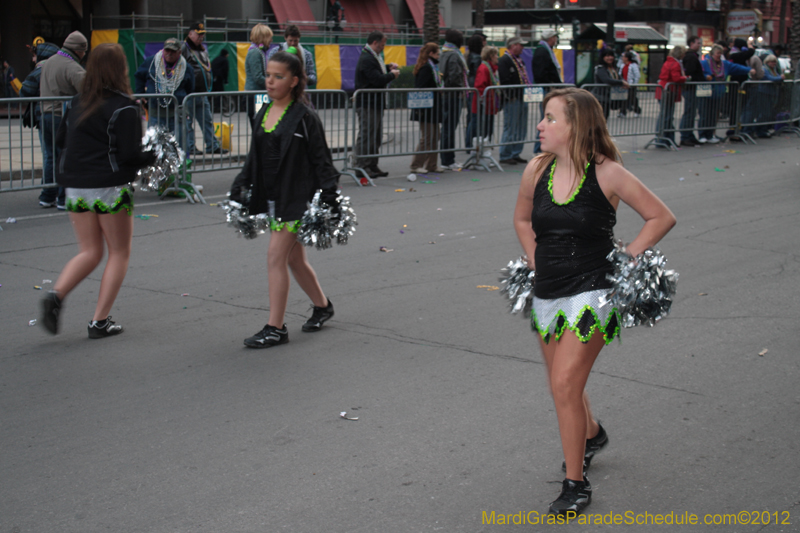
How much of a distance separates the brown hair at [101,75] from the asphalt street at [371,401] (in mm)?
1555

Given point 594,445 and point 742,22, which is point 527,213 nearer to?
point 594,445

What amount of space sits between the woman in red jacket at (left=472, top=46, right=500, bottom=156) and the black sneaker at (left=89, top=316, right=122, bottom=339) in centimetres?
913

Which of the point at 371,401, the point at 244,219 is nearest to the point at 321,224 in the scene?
the point at 244,219

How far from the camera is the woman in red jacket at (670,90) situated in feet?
56.6

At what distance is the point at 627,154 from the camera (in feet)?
55.2

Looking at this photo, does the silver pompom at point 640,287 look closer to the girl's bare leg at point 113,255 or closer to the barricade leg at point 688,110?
the girl's bare leg at point 113,255

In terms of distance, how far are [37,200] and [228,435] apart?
7.51 meters

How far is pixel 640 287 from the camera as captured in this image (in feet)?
10.8

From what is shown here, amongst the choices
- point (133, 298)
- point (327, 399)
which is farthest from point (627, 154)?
point (327, 399)

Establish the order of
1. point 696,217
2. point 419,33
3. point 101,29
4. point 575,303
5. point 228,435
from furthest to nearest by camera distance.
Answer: point 419,33, point 101,29, point 696,217, point 228,435, point 575,303

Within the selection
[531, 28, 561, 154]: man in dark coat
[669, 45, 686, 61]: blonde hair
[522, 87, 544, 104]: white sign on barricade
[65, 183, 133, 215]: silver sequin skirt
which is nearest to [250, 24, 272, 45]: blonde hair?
[522, 87, 544, 104]: white sign on barricade

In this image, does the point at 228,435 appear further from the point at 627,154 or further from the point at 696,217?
the point at 627,154

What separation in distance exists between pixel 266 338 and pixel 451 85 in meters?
9.23

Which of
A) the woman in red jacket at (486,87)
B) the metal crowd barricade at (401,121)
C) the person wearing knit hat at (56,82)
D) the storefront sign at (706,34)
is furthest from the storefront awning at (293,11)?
the storefront sign at (706,34)
